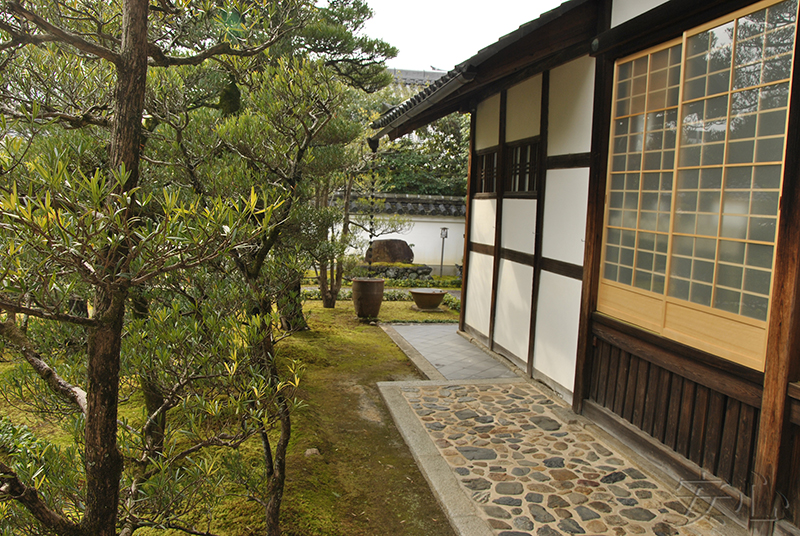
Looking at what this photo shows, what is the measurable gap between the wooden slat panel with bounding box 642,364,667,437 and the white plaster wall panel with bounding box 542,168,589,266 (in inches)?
57.3

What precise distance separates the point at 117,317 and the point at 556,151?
5.32 m

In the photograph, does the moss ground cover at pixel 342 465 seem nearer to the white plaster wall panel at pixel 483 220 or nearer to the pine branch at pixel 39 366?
the pine branch at pixel 39 366

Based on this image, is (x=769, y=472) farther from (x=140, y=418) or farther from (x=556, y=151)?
(x=140, y=418)

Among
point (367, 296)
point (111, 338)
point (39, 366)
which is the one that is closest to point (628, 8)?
point (111, 338)

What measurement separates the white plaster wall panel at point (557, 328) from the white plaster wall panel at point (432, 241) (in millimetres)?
11376

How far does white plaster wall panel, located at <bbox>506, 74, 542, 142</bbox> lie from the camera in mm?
6730

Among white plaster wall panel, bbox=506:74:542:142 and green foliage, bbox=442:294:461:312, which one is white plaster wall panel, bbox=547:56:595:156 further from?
green foliage, bbox=442:294:461:312

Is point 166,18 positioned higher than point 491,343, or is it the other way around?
point 166,18

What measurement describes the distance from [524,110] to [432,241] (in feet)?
35.7

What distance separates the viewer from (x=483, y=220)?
8547 millimetres

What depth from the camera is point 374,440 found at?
4973 millimetres

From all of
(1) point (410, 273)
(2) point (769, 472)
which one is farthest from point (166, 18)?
(1) point (410, 273)

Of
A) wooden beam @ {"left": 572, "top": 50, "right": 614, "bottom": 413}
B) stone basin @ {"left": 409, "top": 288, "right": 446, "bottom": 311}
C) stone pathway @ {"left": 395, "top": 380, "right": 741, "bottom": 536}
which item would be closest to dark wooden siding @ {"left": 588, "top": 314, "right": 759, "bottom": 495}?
wooden beam @ {"left": 572, "top": 50, "right": 614, "bottom": 413}

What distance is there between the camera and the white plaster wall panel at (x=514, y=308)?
686 cm
